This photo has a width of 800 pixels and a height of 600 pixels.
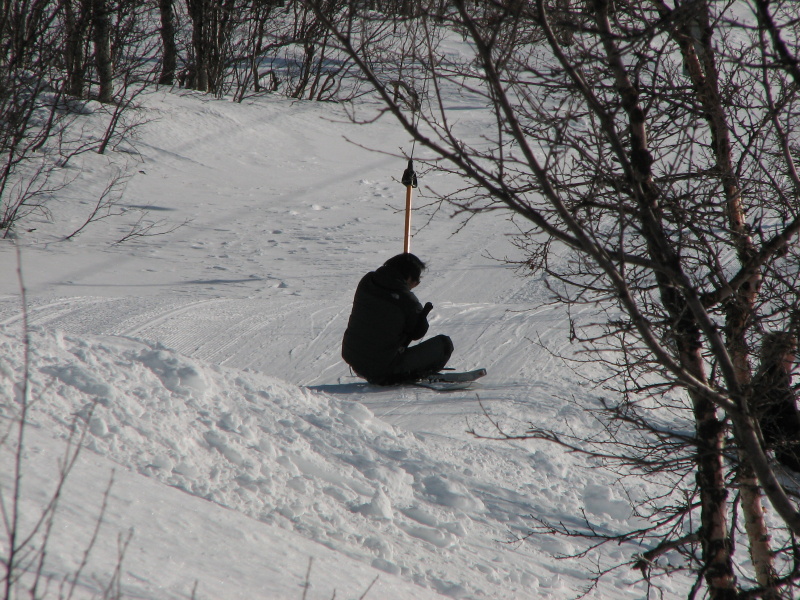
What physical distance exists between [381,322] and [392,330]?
119mm

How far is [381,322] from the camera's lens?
684 centimetres

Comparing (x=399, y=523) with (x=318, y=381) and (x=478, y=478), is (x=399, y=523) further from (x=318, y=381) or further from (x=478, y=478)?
(x=318, y=381)

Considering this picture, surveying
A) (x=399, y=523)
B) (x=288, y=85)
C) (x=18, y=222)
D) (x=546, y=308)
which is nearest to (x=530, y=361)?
(x=546, y=308)

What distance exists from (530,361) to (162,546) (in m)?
5.68

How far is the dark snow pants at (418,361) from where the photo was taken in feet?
23.5

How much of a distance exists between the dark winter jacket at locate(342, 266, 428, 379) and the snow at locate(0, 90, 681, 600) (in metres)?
0.38

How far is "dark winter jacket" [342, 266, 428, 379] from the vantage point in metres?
6.75

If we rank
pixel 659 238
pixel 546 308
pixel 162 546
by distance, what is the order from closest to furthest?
pixel 659 238, pixel 162 546, pixel 546 308

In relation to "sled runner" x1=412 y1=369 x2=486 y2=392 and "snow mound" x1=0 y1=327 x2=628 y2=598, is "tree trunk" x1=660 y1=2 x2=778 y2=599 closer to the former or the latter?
"snow mound" x1=0 y1=327 x2=628 y2=598

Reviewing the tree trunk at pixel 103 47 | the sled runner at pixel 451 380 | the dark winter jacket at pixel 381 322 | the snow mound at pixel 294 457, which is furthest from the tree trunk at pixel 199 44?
the snow mound at pixel 294 457

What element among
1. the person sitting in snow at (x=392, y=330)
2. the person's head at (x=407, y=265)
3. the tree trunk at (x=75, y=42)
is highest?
the tree trunk at (x=75, y=42)

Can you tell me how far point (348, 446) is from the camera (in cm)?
557

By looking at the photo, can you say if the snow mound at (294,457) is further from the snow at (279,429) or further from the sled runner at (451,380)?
the sled runner at (451,380)

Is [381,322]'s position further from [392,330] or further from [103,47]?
[103,47]
